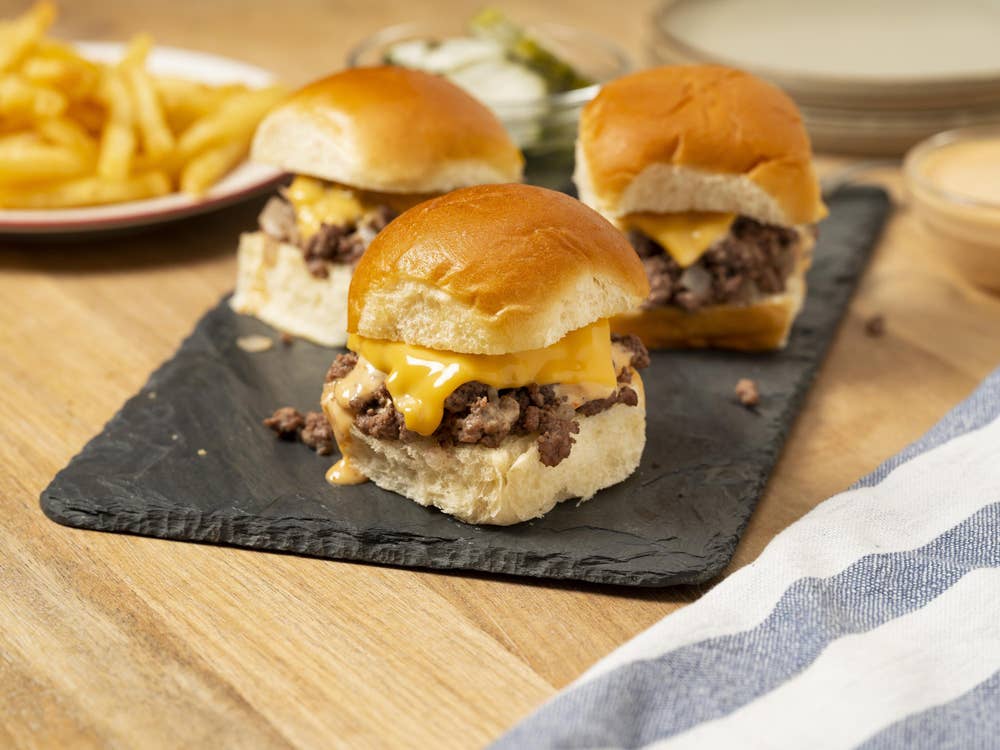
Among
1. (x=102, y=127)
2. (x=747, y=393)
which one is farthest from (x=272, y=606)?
(x=102, y=127)

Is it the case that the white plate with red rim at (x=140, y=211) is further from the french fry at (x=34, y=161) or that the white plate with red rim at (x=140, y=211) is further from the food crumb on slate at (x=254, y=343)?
the food crumb on slate at (x=254, y=343)

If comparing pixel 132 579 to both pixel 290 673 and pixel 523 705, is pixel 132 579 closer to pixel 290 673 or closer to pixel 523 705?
pixel 290 673

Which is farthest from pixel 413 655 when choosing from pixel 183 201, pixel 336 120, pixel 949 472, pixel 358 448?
pixel 183 201

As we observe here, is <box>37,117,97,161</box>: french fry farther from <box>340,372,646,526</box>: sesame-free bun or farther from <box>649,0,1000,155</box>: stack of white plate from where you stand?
<box>649,0,1000,155</box>: stack of white plate

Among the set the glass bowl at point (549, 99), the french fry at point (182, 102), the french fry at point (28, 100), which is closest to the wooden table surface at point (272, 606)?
the french fry at point (28, 100)

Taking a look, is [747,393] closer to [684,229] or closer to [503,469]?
[684,229]
